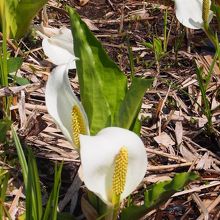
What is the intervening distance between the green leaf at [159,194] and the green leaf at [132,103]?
169 millimetres

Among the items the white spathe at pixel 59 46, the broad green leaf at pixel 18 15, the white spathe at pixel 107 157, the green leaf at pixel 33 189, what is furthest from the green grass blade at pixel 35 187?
the broad green leaf at pixel 18 15

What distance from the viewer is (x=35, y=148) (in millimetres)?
1751

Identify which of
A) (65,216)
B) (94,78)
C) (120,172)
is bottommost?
(65,216)

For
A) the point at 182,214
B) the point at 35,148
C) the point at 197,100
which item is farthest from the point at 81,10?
the point at 182,214

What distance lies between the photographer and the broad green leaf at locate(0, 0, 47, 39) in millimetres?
2100

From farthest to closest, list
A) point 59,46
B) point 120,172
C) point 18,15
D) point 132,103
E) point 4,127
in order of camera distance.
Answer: point 18,15, point 59,46, point 4,127, point 132,103, point 120,172

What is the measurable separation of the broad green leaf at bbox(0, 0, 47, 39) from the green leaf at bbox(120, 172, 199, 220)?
3.24 ft

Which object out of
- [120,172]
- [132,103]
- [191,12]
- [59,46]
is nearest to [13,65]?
[59,46]

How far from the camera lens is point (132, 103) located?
4.30 ft

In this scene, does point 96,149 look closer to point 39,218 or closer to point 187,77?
point 39,218

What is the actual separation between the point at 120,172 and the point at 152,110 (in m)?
0.79

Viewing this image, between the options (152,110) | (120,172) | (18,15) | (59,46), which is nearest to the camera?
(120,172)

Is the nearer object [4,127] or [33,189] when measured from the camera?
[33,189]

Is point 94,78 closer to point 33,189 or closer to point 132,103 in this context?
point 132,103
